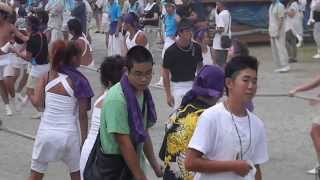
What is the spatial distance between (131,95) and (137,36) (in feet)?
30.9

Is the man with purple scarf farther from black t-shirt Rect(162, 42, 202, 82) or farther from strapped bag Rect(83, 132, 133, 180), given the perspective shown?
black t-shirt Rect(162, 42, 202, 82)

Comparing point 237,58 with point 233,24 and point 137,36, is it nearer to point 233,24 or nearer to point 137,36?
point 137,36

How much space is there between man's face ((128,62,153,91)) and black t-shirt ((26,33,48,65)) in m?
7.06

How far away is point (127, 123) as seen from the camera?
523cm

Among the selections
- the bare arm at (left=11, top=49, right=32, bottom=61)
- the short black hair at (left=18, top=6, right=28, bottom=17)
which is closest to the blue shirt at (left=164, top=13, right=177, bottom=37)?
the bare arm at (left=11, top=49, right=32, bottom=61)

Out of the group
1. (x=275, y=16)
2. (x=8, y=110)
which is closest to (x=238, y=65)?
(x=8, y=110)

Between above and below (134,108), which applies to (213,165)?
below

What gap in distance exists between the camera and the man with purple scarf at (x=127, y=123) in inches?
205

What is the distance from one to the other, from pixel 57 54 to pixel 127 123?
80.5 inches

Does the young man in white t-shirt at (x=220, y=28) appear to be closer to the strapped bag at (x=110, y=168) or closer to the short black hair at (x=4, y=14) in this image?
the short black hair at (x=4, y=14)

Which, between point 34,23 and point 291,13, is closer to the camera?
point 34,23

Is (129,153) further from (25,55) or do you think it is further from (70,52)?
(25,55)

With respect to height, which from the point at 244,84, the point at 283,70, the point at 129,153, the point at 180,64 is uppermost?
the point at 244,84

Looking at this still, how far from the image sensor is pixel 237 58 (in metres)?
4.63
